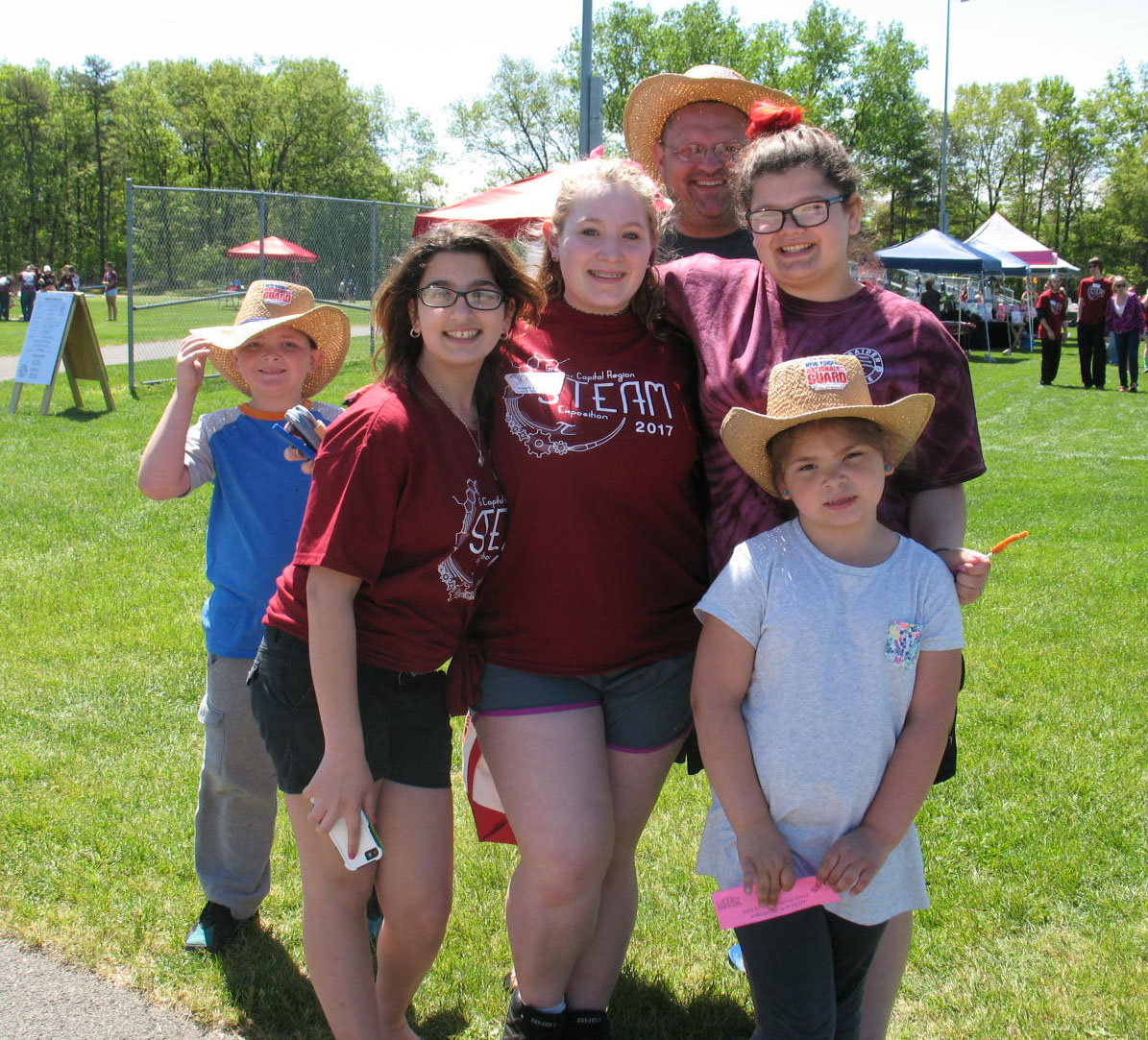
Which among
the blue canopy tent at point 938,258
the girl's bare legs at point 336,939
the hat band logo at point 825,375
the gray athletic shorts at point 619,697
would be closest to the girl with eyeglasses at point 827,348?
the hat band logo at point 825,375

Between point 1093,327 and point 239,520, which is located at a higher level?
point 1093,327

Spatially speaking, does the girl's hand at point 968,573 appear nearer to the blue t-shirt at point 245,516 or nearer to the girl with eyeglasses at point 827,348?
the girl with eyeglasses at point 827,348

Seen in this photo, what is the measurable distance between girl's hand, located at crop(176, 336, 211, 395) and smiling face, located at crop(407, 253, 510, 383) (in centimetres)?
75

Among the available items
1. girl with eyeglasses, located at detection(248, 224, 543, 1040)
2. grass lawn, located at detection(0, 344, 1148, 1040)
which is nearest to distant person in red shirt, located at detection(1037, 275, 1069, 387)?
grass lawn, located at detection(0, 344, 1148, 1040)

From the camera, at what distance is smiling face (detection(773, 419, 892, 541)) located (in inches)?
84.5

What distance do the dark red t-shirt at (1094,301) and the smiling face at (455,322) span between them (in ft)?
65.8

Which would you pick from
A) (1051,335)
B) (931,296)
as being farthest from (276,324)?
(931,296)

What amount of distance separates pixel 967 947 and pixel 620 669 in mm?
1499

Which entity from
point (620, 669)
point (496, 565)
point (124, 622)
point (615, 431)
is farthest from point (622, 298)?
point (124, 622)

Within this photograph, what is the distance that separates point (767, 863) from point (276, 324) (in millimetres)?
→ 1911

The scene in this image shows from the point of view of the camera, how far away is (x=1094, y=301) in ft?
64.4

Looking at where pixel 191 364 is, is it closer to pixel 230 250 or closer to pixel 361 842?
pixel 361 842

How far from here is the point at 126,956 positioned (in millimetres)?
2953

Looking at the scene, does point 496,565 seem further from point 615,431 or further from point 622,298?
point 622,298
